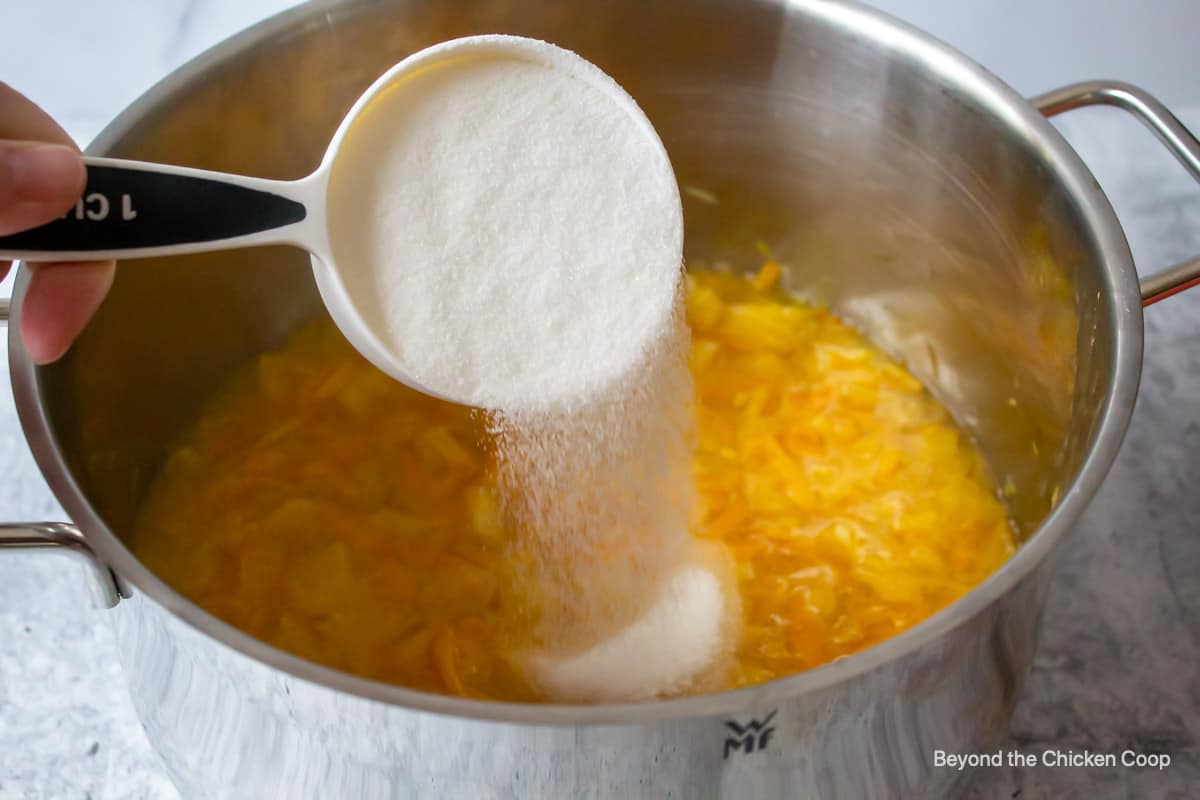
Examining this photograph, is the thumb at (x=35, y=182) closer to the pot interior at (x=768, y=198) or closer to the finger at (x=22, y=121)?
the finger at (x=22, y=121)

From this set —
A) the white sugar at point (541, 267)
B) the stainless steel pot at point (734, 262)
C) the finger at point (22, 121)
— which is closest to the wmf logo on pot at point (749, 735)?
the stainless steel pot at point (734, 262)

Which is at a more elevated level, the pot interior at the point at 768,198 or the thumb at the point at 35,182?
the thumb at the point at 35,182

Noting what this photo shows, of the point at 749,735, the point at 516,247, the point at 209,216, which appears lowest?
the point at 749,735

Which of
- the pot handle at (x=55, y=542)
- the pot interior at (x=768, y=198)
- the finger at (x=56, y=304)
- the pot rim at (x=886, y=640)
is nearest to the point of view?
the pot rim at (x=886, y=640)

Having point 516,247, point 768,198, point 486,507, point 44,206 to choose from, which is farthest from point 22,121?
point 768,198

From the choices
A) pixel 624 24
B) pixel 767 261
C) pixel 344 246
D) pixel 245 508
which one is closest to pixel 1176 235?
pixel 767 261

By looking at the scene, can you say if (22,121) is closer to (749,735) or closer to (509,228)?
(509,228)
